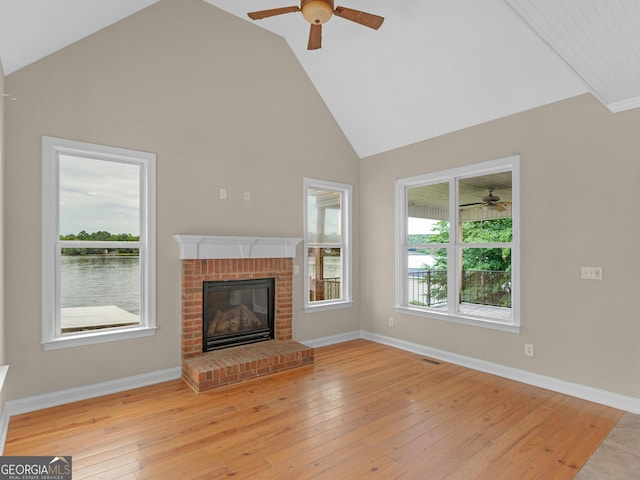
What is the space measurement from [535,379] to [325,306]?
2603 millimetres

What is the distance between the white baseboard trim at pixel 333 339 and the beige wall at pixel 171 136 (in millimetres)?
90

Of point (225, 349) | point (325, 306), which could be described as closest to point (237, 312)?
point (225, 349)

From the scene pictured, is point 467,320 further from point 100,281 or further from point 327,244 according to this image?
point 100,281

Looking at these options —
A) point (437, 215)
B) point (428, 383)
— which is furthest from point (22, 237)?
point (437, 215)

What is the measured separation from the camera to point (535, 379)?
142 inches

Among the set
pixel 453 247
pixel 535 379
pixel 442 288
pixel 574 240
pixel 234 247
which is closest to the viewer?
pixel 574 240

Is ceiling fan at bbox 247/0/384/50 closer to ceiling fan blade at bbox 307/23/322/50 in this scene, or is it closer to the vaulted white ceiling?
ceiling fan blade at bbox 307/23/322/50

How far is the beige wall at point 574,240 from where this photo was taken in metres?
3.09

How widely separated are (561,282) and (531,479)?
1964 millimetres

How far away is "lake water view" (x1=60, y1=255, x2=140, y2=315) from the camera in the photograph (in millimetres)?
3287

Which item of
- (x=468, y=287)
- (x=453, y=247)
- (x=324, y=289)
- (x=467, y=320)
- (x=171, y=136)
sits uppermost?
(x=171, y=136)

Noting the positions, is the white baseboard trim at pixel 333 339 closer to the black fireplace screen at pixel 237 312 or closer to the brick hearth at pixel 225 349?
the brick hearth at pixel 225 349

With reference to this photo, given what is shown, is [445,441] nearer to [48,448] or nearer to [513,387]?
[513,387]

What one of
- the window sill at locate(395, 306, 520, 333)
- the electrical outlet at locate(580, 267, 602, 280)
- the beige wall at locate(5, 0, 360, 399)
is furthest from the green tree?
the beige wall at locate(5, 0, 360, 399)
